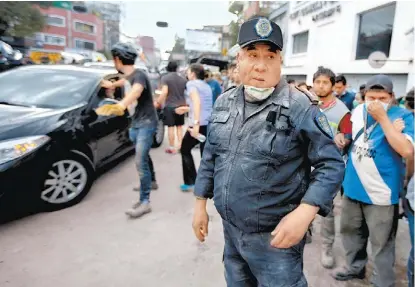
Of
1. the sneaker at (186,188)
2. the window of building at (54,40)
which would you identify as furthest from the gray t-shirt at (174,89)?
the window of building at (54,40)

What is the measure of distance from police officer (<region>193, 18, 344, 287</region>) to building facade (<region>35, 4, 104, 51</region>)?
50546mm

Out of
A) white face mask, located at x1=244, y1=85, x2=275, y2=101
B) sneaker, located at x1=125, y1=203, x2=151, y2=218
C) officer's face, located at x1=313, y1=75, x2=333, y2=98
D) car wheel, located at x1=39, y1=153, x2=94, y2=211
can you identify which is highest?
officer's face, located at x1=313, y1=75, x2=333, y2=98

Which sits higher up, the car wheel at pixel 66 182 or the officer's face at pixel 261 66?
the officer's face at pixel 261 66

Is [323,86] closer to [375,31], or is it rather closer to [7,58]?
[375,31]

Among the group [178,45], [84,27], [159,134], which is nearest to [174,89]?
[159,134]

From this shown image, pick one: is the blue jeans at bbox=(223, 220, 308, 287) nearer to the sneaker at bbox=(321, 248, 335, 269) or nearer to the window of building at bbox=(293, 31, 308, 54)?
the sneaker at bbox=(321, 248, 335, 269)

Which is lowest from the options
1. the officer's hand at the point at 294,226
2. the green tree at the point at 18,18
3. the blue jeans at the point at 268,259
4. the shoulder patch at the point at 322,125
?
the blue jeans at the point at 268,259

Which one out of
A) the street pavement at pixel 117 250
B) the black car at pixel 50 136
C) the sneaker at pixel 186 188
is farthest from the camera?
the sneaker at pixel 186 188

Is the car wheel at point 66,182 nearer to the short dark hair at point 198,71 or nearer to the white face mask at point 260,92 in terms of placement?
the short dark hair at point 198,71

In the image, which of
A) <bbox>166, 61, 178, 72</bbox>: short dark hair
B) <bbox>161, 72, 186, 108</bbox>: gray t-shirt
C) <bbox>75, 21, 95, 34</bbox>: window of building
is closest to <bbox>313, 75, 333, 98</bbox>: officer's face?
<bbox>161, 72, 186, 108</bbox>: gray t-shirt

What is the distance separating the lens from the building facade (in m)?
49.2

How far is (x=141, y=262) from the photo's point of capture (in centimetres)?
269

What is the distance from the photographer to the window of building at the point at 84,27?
54406mm

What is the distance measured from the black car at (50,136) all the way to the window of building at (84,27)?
187 ft
